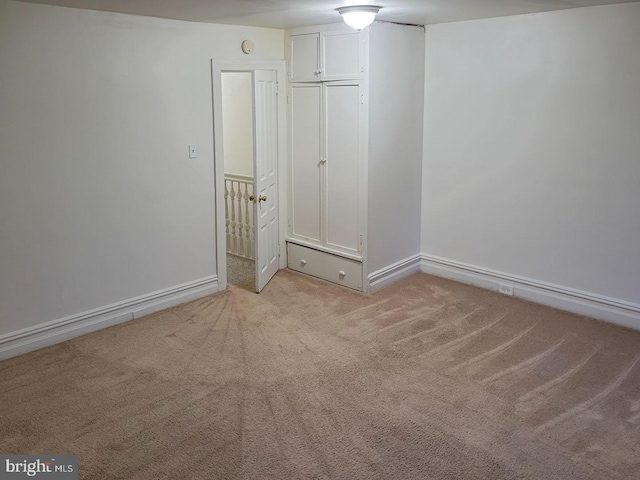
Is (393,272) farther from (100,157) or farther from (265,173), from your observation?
(100,157)

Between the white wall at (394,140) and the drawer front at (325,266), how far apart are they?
0.18 m

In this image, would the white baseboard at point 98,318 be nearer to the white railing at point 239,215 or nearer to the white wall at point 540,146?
the white railing at point 239,215

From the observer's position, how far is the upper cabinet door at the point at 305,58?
5.10 metres

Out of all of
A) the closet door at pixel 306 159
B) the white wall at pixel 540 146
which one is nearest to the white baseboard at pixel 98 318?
the closet door at pixel 306 159

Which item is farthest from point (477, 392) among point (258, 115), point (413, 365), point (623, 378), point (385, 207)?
point (258, 115)

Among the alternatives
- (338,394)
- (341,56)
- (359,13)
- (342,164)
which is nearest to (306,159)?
(342,164)

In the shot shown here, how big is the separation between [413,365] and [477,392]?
18.7 inches

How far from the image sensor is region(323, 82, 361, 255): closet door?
4.99 meters

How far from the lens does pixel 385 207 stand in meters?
5.23

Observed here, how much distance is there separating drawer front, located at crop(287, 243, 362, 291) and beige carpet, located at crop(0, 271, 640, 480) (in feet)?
1.30

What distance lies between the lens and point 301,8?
Result: 4.05 meters

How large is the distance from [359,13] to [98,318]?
2.87 meters

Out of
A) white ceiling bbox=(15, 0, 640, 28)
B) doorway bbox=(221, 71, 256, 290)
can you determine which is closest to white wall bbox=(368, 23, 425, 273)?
white ceiling bbox=(15, 0, 640, 28)

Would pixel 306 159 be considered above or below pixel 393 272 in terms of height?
above
